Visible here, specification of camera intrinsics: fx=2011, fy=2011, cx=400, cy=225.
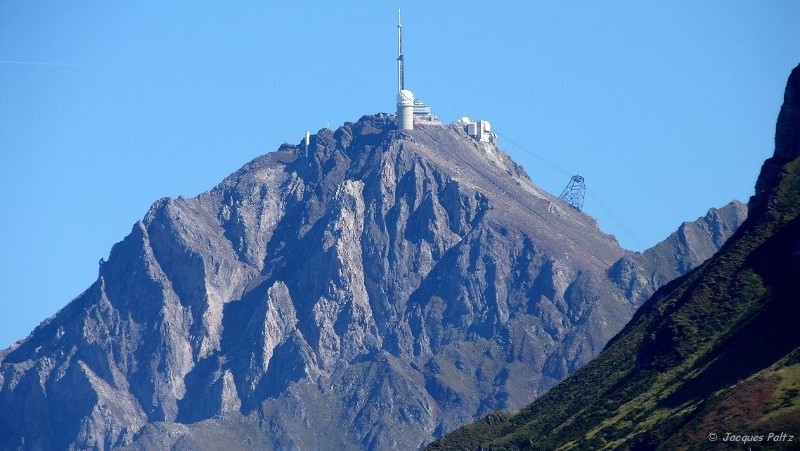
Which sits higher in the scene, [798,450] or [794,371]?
[794,371]

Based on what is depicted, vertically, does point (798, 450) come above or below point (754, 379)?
below

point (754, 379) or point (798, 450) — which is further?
point (754, 379)

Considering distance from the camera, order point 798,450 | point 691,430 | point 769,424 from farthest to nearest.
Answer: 1. point 691,430
2. point 769,424
3. point 798,450

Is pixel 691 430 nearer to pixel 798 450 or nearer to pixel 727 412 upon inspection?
pixel 727 412

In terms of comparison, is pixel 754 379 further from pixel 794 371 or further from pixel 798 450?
pixel 798 450

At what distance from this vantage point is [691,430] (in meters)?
200

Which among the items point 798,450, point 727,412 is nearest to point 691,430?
point 727,412

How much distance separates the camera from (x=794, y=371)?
7751 inches

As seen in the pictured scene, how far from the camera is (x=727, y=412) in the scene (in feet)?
644

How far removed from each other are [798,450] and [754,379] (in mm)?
24277

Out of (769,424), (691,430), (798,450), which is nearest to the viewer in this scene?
(798,450)

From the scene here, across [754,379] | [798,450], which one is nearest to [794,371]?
[754,379]

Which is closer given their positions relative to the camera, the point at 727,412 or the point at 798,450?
the point at 798,450

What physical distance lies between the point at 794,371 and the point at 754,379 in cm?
464
